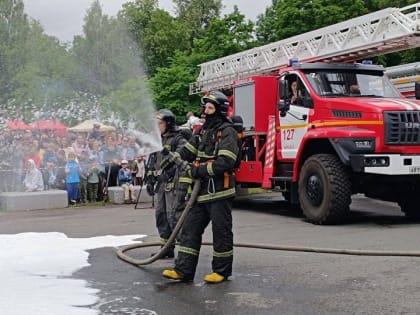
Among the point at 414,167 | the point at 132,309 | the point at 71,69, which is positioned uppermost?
the point at 71,69

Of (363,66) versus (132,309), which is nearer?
(132,309)

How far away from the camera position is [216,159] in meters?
6.68

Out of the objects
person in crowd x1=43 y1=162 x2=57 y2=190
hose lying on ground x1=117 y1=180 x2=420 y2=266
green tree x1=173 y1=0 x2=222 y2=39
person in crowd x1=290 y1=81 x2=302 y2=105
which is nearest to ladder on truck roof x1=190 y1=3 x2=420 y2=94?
person in crowd x1=290 y1=81 x2=302 y2=105

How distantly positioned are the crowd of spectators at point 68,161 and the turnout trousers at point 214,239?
9.59m

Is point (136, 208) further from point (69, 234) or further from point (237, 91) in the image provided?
point (69, 234)

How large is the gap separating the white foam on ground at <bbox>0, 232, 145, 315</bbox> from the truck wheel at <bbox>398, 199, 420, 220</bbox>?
4803 millimetres

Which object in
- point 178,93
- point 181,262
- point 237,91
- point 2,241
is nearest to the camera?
point 181,262

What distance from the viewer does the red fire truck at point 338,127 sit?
34.6 ft

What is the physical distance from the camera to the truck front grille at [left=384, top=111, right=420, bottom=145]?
34.4ft

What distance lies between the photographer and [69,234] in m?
10.5

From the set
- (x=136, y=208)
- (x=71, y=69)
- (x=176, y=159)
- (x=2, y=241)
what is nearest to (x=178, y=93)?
(x=71, y=69)

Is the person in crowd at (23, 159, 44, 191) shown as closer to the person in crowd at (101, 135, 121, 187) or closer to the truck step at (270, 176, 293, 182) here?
the person in crowd at (101, 135, 121, 187)

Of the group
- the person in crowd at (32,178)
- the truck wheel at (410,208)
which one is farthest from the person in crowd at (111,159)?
the truck wheel at (410,208)

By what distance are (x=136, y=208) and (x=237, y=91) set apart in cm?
340
